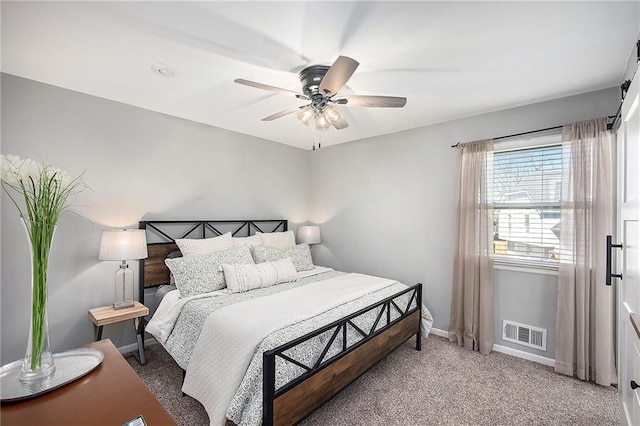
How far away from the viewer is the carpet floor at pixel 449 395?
6.86 ft

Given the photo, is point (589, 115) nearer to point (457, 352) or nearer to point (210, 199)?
point (457, 352)

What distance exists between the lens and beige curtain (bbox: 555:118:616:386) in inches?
97.3

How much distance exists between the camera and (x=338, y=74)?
1796 mm

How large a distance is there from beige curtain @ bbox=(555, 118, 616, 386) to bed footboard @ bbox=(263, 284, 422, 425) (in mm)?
1343

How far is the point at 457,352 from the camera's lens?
10.1 ft

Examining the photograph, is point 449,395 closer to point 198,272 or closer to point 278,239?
point 198,272

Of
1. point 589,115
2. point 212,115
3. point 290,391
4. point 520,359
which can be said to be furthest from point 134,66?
point 520,359

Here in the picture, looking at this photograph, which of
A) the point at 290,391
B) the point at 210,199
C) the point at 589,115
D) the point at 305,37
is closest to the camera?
the point at 290,391

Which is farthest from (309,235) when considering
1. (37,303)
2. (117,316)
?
(37,303)

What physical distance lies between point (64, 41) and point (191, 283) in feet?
6.61

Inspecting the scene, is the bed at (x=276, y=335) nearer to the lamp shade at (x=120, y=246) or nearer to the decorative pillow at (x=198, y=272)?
the decorative pillow at (x=198, y=272)

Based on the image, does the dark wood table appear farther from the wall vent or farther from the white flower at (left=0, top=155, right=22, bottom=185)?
the wall vent

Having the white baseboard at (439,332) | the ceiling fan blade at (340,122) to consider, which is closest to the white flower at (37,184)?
the ceiling fan blade at (340,122)

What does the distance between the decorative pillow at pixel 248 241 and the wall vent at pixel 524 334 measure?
292cm
